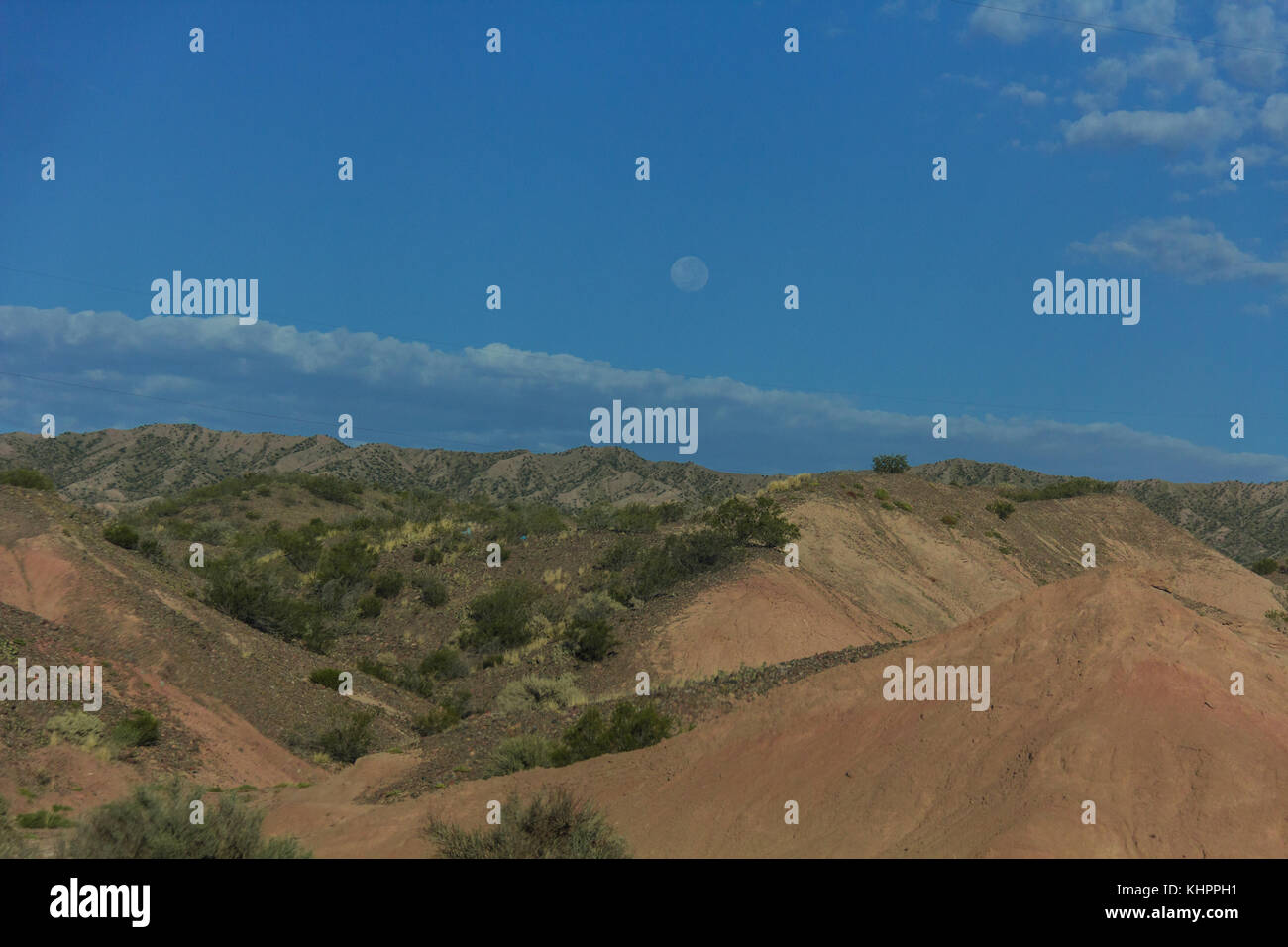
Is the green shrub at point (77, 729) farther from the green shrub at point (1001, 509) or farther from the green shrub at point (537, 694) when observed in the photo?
the green shrub at point (1001, 509)

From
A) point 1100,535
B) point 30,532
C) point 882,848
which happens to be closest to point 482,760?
point 882,848

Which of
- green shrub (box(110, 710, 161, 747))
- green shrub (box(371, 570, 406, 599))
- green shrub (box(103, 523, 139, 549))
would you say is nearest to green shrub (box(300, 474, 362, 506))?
green shrub (box(371, 570, 406, 599))

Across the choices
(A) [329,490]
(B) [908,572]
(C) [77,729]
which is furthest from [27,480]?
(B) [908,572]

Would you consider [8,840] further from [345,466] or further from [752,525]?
[345,466]

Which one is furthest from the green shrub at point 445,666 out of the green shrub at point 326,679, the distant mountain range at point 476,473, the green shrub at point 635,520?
the distant mountain range at point 476,473

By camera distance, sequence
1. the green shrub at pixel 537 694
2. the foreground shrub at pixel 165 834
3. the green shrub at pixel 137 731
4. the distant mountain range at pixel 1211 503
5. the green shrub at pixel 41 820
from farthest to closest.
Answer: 1. the distant mountain range at pixel 1211 503
2. the green shrub at pixel 537 694
3. the green shrub at pixel 137 731
4. the green shrub at pixel 41 820
5. the foreground shrub at pixel 165 834
